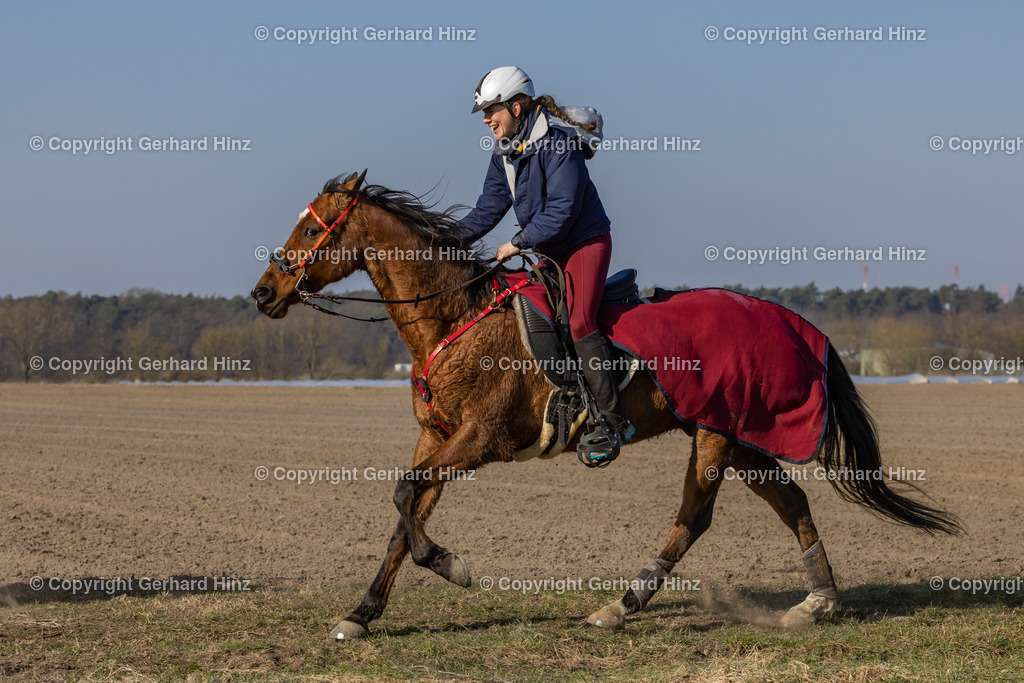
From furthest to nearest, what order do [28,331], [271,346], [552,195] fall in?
[271,346] → [28,331] → [552,195]

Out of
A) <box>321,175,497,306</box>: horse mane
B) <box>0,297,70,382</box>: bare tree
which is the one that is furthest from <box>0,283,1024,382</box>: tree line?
<box>321,175,497,306</box>: horse mane

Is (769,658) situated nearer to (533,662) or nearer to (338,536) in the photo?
(533,662)

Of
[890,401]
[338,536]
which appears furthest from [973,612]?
[890,401]

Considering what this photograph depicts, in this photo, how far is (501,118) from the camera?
5277mm

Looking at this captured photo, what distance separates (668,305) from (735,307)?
469 millimetres

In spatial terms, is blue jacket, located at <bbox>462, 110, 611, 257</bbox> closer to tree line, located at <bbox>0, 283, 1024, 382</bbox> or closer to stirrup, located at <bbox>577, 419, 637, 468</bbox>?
stirrup, located at <bbox>577, 419, 637, 468</bbox>

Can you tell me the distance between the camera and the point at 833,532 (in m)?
8.78

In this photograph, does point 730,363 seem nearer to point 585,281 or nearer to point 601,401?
point 601,401

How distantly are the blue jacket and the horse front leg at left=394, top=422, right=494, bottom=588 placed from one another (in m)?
1.13

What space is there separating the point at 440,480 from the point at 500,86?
7.07 ft

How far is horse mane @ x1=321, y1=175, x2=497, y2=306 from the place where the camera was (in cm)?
544

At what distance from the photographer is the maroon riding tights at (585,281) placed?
524 cm

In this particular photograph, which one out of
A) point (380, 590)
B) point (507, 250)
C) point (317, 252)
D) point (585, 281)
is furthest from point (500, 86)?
point (380, 590)

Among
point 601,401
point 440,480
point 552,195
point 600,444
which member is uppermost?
point 552,195
